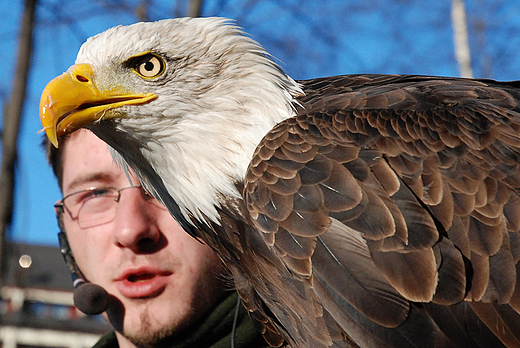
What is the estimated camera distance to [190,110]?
7.09 ft

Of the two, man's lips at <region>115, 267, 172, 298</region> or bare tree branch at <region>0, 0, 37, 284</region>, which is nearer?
man's lips at <region>115, 267, 172, 298</region>

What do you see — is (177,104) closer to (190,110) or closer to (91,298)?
(190,110)

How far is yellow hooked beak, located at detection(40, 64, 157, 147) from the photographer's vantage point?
6.70 feet

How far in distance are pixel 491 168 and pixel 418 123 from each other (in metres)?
0.28

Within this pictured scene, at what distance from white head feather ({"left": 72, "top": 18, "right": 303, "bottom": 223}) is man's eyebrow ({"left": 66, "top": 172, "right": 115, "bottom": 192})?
0.93 m

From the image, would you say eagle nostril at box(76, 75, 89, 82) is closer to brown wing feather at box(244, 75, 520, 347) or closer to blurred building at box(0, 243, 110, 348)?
brown wing feather at box(244, 75, 520, 347)

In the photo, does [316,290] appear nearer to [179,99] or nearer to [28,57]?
[179,99]

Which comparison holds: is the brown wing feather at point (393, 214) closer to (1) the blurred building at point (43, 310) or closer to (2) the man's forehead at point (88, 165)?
(2) the man's forehead at point (88, 165)

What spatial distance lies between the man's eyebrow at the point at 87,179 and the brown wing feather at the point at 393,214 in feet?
4.35

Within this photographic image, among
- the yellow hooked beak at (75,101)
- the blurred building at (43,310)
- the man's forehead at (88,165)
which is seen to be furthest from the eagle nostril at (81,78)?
the blurred building at (43,310)

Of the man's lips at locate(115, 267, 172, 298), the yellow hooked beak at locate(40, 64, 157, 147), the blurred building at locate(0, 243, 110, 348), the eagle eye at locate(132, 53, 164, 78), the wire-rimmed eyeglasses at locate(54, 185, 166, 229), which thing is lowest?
the blurred building at locate(0, 243, 110, 348)

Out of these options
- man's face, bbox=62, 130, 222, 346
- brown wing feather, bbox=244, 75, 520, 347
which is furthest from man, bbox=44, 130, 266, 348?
brown wing feather, bbox=244, 75, 520, 347

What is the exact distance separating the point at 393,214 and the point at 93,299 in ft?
5.53

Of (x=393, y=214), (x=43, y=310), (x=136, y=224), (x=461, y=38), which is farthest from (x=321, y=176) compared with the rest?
(x=43, y=310)
